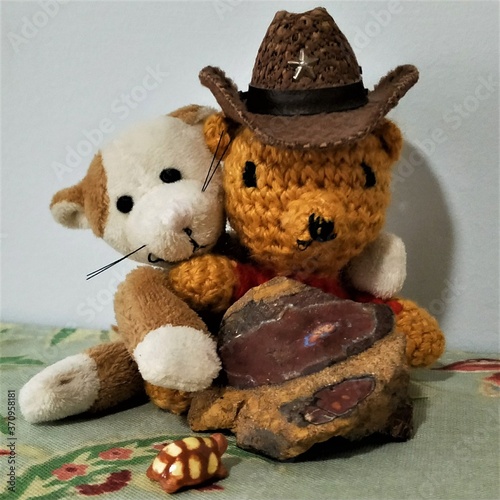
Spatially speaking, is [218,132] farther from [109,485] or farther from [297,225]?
[109,485]

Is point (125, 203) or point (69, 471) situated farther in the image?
point (125, 203)

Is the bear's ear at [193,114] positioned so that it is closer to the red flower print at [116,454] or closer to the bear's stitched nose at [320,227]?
the bear's stitched nose at [320,227]

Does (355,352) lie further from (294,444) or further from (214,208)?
(214,208)

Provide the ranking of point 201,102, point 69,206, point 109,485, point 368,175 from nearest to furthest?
point 109,485 → point 368,175 → point 69,206 → point 201,102

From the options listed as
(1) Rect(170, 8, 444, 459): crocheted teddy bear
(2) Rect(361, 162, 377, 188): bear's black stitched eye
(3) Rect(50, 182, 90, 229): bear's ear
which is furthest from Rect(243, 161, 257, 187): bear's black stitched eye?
(3) Rect(50, 182, 90, 229): bear's ear

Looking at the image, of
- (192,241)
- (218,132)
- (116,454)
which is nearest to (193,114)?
(218,132)

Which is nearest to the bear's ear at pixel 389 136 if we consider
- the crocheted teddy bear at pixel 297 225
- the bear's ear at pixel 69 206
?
the crocheted teddy bear at pixel 297 225

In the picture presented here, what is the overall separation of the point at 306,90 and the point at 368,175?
4.7 inches

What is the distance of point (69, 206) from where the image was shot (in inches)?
33.1

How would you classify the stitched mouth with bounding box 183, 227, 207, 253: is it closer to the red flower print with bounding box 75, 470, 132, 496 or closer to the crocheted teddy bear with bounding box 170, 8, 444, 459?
the crocheted teddy bear with bounding box 170, 8, 444, 459

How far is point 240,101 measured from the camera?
2.49ft

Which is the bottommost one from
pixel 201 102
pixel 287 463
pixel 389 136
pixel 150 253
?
pixel 287 463

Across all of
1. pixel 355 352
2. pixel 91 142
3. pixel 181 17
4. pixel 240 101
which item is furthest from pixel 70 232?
pixel 355 352

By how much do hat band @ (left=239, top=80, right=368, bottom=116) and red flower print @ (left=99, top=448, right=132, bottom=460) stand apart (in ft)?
1.34
